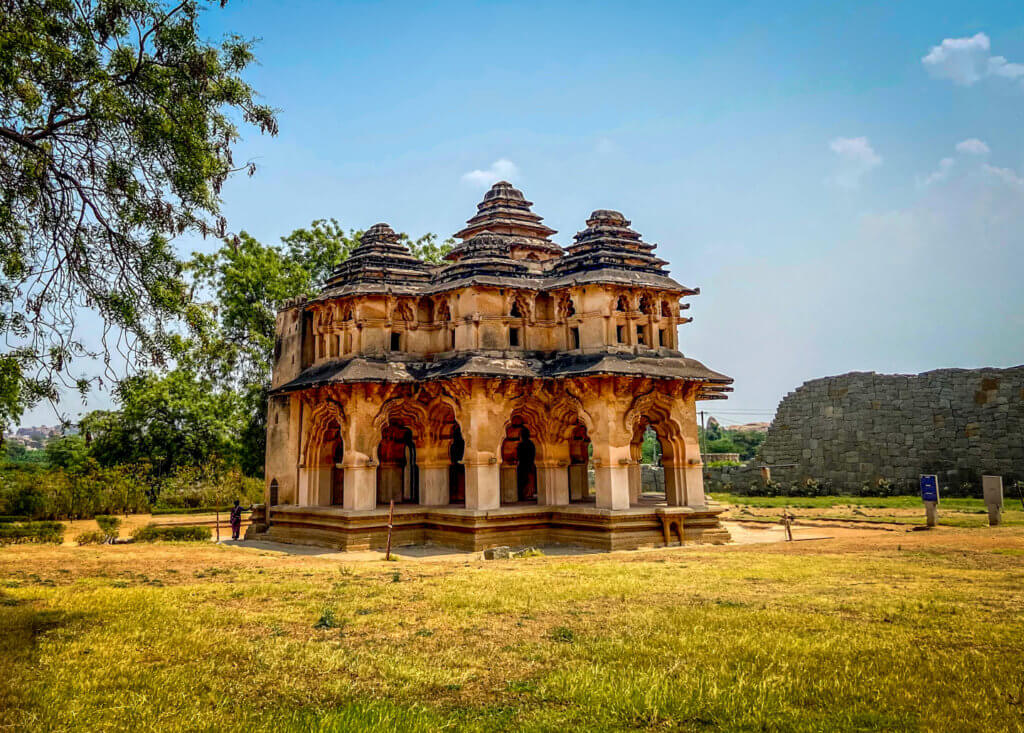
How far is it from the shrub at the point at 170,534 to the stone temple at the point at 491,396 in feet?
6.45

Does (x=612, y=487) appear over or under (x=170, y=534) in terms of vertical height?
over

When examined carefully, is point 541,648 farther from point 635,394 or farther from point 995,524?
point 995,524

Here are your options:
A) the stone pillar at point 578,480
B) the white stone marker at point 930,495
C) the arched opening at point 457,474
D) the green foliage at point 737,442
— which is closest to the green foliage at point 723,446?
the green foliage at point 737,442

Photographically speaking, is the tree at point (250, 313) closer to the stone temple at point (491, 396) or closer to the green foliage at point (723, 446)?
the stone temple at point (491, 396)

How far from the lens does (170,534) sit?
20.7 m

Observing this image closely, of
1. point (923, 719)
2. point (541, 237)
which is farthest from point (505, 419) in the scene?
point (923, 719)

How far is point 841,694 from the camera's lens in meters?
5.65

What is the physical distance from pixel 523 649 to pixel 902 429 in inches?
1203

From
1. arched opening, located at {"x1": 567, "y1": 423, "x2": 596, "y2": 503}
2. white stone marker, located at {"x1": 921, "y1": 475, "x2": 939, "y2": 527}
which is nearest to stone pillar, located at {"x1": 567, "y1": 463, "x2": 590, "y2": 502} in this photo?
arched opening, located at {"x1": 567, "y1": 423, "x2": 596, "y2": 503}

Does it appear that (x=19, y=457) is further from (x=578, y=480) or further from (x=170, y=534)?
(x=578, y=480)

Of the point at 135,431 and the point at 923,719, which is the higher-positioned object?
the point at 135,431

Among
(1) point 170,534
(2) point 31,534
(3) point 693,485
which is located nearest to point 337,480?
(1) point 170,534

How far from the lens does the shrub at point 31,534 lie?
64.6ft

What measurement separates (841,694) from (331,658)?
15.0ft
